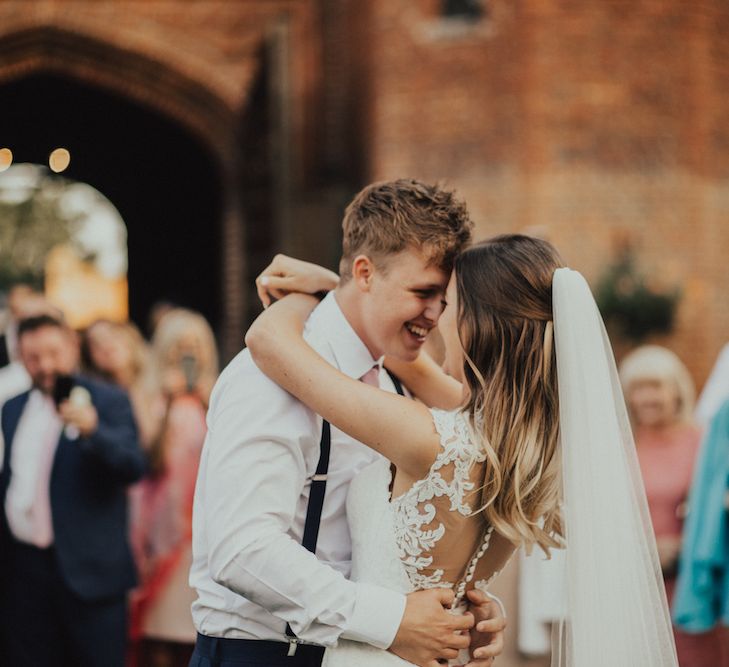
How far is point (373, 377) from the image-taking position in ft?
9.13

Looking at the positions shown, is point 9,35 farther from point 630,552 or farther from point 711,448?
point 630,552

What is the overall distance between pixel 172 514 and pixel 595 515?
3694 millimetres

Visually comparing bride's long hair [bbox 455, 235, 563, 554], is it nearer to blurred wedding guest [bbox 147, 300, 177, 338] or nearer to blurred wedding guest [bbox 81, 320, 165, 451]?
blurred wedding guest [bbox 81, 320, 165, 451]

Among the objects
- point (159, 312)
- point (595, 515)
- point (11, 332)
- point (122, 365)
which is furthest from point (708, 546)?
point (159, 312)

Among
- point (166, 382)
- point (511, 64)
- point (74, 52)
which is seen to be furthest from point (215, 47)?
point (166, 382)

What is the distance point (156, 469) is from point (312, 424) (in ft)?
12.1

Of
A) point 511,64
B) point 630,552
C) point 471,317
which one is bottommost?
point 630,552

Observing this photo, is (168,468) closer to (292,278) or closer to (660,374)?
(660,374)

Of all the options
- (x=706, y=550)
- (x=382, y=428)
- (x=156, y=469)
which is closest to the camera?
(x=382, y=428)

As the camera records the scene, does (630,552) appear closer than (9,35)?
Yes

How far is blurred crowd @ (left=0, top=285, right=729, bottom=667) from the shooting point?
4773mm

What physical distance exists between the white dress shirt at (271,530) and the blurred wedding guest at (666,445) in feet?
9.98

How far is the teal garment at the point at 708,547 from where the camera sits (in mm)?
4707

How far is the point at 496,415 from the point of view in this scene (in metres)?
2.43
